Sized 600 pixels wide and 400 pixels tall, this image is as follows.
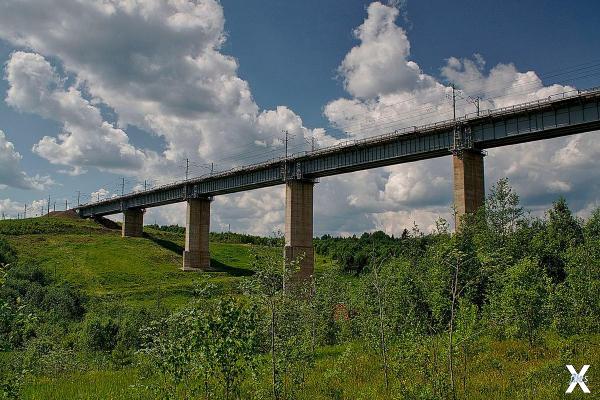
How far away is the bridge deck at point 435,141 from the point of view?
40000mm

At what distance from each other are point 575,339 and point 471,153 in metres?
32.1

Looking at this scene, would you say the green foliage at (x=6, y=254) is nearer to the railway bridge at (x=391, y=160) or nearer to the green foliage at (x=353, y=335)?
the railway bridge at (x=391, y=160)

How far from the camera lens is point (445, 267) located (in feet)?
51.5

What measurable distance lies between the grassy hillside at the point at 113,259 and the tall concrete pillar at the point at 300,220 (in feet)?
26.1

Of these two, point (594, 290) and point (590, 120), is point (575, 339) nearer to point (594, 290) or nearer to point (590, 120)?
point (594, 290)

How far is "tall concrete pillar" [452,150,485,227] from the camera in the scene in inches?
1772

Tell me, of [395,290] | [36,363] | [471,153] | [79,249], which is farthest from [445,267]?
[79,249]

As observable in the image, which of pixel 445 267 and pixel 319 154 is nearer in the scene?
pixel 445 267

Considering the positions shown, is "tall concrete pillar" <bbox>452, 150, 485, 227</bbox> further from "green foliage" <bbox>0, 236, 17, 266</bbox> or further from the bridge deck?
"green foliage" <bbox>0, 236, 17, 266</bbox>

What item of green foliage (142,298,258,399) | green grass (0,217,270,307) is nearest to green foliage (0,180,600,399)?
green foliage (142,298,258,399)

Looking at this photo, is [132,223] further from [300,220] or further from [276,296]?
[276,296]

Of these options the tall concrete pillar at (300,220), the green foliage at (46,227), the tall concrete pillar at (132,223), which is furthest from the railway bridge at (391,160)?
the green foliage at (46,227)

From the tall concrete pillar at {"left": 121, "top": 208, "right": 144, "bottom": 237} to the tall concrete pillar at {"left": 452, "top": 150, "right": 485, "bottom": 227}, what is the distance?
263ft

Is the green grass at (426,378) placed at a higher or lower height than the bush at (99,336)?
higher
